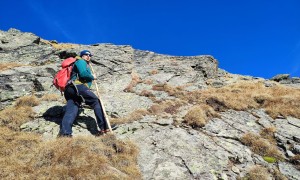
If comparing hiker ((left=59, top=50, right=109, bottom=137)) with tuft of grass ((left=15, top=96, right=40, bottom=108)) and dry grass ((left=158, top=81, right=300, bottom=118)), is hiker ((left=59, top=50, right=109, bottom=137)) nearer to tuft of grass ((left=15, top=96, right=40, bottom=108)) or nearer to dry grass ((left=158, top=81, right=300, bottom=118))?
tuft of grass ((left=15, top=96, right=40, bottom=108))

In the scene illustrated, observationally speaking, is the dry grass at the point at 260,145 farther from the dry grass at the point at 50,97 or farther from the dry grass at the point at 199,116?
the dry grass at the point at 50,97

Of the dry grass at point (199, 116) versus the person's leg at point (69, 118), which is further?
the dry grass at point (199, 116)

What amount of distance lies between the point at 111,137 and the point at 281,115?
31.0 feet

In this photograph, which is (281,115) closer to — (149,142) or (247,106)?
(247,106)

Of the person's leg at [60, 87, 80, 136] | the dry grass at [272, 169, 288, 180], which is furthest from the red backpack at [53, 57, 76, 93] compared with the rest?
the dry grass at [272, 169, 288, 180]

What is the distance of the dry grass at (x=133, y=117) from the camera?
13.2m

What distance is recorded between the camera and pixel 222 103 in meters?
15.8

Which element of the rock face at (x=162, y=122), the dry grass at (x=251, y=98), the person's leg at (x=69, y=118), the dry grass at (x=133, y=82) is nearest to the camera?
the rock face at (x=162, y=122)

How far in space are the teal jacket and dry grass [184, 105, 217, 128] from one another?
16.1 feet

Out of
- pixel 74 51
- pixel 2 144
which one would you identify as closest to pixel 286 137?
pixel 2 144

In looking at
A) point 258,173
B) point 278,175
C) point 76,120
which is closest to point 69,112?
point 76,120

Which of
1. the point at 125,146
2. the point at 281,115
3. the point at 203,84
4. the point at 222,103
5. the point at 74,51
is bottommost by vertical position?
the point at 125,146

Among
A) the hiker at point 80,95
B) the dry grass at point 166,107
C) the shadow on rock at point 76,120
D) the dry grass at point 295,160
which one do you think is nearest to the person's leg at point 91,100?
the hiker at point 80,95

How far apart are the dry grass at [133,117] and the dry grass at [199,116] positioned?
2183 mm
